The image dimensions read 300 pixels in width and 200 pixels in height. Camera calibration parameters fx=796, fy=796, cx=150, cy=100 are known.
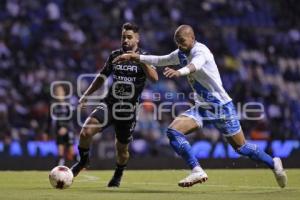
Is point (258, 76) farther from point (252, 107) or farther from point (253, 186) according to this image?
point (253, 186)

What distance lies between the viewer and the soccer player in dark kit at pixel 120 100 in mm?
12891


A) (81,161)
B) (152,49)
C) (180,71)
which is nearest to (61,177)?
(81,161)

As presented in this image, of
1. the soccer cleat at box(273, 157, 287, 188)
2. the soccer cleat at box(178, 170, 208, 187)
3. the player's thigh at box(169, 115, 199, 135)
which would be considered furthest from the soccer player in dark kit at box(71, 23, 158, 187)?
the soccer cleat at box(273, 157, 287, 188)

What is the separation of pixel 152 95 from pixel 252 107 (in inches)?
136

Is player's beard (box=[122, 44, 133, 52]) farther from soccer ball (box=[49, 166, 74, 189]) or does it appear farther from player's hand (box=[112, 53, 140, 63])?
soccer ball (box=[49, 166, 74, 189])

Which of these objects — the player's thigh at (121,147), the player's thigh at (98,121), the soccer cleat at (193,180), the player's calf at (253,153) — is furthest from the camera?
the player's thigh at (121,147)

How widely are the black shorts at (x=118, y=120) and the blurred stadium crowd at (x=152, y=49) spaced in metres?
8.27

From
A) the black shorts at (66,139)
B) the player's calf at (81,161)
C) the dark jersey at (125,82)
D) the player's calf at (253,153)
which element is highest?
the dark jersey at (125,82)

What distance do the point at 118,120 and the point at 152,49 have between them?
14.7 metres

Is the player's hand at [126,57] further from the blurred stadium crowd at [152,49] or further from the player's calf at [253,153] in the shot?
the blurred stadium crowd at [152,49]

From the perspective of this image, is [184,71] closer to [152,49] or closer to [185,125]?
[185,125]

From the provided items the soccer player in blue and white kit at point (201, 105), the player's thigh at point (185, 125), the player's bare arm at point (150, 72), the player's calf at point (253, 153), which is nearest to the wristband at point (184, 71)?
the soccer player in blue and white kit at point (201, 105)

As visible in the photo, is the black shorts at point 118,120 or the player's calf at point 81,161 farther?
the player's calf at point 81,161

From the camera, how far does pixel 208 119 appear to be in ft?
40.4
